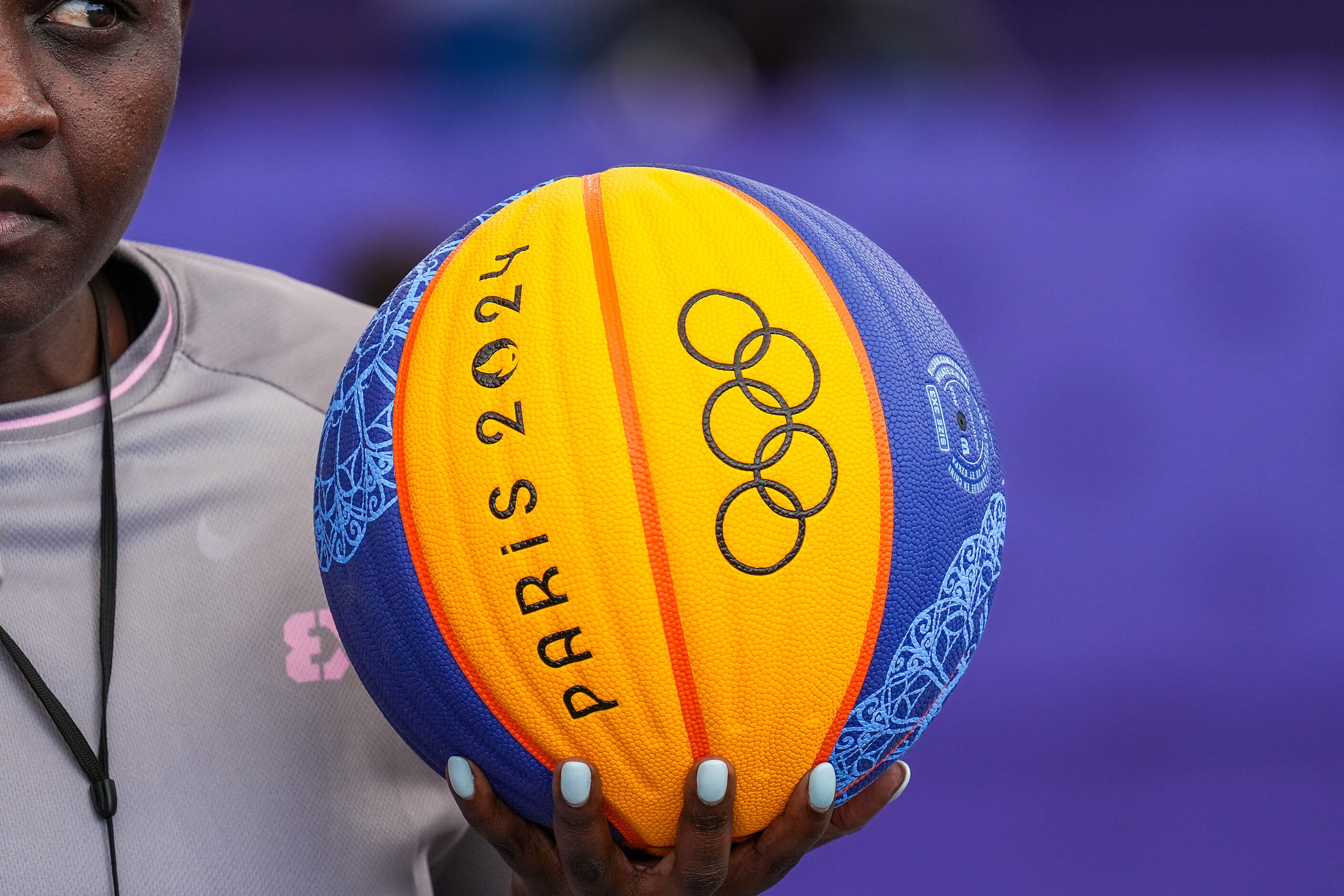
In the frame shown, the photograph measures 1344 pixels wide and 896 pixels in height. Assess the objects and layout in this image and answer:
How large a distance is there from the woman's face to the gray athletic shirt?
0.48 ft

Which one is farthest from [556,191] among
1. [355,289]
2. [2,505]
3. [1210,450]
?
[1210,450]

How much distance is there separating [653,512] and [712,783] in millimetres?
153

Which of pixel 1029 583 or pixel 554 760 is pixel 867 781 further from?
pixel 1029 583

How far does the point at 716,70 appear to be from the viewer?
12.8 feet

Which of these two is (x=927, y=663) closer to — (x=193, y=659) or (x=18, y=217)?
(x=193, y=659)

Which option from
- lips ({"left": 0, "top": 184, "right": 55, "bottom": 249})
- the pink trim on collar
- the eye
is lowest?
the pink trim on collar

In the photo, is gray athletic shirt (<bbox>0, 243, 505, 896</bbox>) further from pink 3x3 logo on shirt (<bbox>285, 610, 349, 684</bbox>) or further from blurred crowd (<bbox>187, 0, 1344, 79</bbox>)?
blurred crowd (<bbox>187, 0, 1344, 79</bbox>)

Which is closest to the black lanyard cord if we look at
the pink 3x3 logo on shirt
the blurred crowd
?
the pink 3x3 logo on shirt

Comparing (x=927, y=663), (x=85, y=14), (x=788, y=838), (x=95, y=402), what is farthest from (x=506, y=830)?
(x=85, y=14)

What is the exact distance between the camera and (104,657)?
89 centimetres

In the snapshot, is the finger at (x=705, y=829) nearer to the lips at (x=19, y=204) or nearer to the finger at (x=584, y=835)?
the finger at (x=584, y=835)

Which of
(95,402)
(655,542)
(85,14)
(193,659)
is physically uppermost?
(85,14)

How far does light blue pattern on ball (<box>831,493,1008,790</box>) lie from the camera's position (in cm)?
82

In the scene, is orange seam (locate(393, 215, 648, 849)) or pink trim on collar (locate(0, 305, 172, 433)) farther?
pink trim on collar (locate(0, 305, 172, 433))
